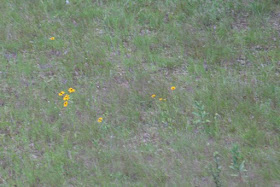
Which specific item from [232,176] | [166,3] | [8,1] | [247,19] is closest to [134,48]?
[166,3]

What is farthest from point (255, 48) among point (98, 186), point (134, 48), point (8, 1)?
point (8, 1)

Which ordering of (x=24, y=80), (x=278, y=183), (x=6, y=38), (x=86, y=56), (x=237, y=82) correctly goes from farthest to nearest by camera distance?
(x=6, y=38) < (x=86, y=56) < (x=24, y=80) < (x=237, y=82) < (x=278, y=183)

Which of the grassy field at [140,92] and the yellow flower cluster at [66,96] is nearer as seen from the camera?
the grassy field at [140,92]

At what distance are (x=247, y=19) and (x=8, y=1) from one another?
4618 millimetres

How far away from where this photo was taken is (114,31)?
340 inches

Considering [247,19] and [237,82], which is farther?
[247,19]

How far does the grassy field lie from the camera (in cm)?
545

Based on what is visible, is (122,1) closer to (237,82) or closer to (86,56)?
(86,56)

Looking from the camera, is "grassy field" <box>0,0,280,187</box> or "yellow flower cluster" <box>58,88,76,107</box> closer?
"grassy field" <box>0,0,280,187</box>

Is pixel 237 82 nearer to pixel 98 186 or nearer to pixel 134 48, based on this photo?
pixel 134 48

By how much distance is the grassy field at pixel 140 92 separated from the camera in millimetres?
5453

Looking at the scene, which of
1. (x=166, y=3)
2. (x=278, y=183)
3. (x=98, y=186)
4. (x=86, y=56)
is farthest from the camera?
(x=166, y=3)

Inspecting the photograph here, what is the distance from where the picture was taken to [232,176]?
508cm

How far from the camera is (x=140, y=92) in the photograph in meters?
6.96
